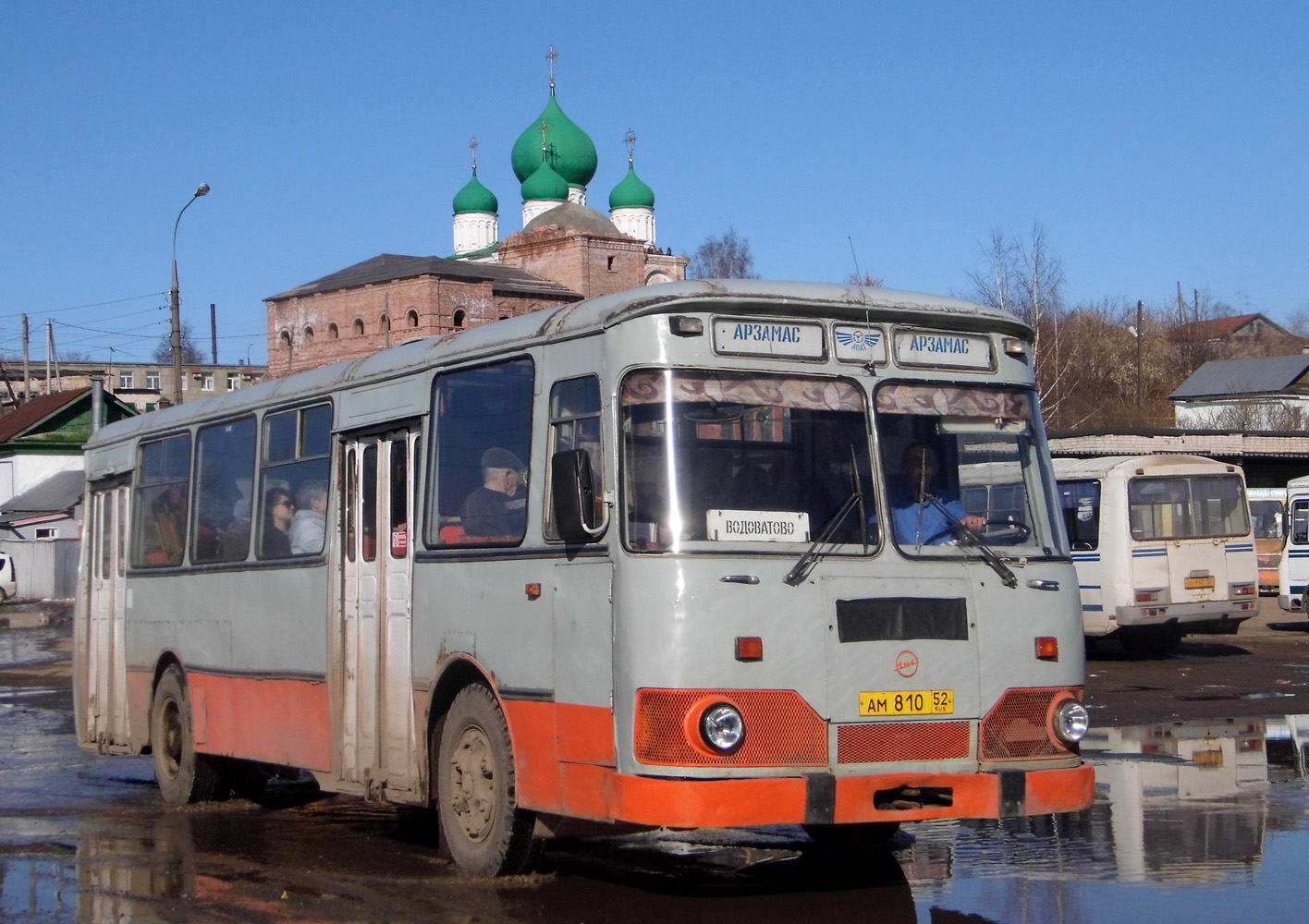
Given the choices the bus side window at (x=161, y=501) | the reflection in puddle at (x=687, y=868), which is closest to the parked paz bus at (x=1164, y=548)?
the reflection in puddle at (x=687, y=868)

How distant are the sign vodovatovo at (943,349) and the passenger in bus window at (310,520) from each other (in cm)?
392

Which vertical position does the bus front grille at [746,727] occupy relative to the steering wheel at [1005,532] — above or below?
below

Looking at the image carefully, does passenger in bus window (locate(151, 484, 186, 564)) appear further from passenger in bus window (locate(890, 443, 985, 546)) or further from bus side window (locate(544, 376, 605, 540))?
passenger in bus window (locate(890, 443, 985, 546))

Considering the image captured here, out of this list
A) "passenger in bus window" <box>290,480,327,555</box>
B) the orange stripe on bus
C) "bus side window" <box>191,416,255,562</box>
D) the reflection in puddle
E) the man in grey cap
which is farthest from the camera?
"bus side window" <box>191,416,255,562</box>

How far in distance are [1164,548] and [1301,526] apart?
6.20 metres

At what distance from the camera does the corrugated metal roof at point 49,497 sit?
57000 mm

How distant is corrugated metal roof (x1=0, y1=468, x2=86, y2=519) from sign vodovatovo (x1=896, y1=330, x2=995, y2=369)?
52910 mm

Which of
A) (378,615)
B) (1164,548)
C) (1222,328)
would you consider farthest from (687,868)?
(1222,328)

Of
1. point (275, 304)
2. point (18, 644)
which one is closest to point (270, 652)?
point (18, 644)

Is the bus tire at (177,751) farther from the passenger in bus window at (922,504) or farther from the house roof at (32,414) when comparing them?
the house roof at (32,414)

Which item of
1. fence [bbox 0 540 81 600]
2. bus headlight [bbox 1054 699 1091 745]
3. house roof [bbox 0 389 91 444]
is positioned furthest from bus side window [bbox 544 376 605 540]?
house roof [bbox 0 389 91 444]

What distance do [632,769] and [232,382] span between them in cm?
12841

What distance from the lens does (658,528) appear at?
6.90 meters

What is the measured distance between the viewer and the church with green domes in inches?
3054
